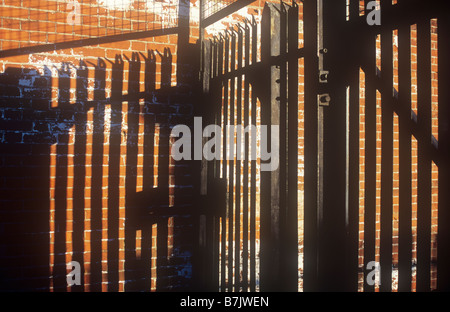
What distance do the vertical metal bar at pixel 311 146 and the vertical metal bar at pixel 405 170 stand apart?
358mm

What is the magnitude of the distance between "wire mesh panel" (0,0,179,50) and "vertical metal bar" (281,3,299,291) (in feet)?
5.38

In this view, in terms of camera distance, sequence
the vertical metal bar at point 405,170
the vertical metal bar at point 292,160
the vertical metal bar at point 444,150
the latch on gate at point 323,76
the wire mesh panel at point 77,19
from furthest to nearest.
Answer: the wire mesh panel at point 77,19
the vertical metal bar at point 292,160
the latch on gate at point 323,76
the vertical metal bar at point 405,170
the vertical metal bar at point 444,150

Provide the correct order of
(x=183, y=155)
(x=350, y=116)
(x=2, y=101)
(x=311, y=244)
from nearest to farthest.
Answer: (x=350, y=116) < (x=311, y=244) < (x=2, y=101) < (x=183, y=155)

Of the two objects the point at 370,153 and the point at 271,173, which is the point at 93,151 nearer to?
the point at 271,173

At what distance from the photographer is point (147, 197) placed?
3035mm

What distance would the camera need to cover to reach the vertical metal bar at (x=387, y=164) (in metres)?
1.34

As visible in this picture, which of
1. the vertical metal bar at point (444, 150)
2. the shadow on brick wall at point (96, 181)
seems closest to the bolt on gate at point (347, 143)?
the vertical metal bar at point (444, 150)

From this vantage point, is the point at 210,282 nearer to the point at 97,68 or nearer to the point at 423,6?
the point at 97,68

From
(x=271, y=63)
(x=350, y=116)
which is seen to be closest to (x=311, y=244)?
(x=350, y=116)

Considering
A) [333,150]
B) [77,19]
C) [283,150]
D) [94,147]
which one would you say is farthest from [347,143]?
[77,19]

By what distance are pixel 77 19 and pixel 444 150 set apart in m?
2.85

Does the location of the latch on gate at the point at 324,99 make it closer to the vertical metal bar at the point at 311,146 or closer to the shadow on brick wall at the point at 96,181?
the vertical metal bar at the point at 311,146

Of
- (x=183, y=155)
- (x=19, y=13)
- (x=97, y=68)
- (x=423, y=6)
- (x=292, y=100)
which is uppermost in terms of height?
(x=19, y=13)

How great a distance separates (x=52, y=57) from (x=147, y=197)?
1403 millimetres
